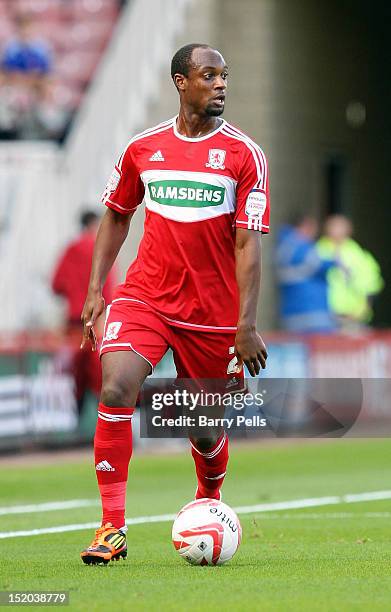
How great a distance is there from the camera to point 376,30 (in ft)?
84.5

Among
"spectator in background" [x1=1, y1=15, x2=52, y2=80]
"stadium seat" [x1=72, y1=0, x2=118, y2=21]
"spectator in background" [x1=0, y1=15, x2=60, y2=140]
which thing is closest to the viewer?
"spectator in background" [x1=0, y1=15, x2=60, y2=140]

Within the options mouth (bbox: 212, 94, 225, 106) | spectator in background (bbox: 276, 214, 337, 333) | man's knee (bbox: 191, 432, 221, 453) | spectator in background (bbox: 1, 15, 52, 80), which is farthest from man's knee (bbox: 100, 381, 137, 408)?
spectator in background (bbox: 1, 15, 52, 80)

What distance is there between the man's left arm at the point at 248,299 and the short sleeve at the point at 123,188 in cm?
72

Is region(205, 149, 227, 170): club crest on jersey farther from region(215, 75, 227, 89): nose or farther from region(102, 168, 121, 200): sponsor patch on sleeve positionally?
region(102, 168, 121, 200): sponsor patch on sleeve

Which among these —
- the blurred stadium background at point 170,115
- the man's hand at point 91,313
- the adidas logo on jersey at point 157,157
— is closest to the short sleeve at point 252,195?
the adidas logo on jersey at point 157,157

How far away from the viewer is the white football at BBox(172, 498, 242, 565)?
7375 millimetres

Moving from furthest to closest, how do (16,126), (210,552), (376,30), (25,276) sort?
(376,30) → (16,126) → (25,276) → (210,552)

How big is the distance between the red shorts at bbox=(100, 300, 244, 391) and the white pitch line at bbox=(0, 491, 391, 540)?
1955 mm

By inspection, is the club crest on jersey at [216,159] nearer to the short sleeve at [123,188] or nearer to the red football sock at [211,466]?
the short sleeve at [123,188]

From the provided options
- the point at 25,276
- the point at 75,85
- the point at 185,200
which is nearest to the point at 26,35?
the point at 75,85

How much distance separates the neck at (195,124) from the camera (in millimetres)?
7706

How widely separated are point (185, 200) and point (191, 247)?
239mm

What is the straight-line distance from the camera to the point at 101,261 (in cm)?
794

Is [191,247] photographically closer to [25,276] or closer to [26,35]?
[25,276]
